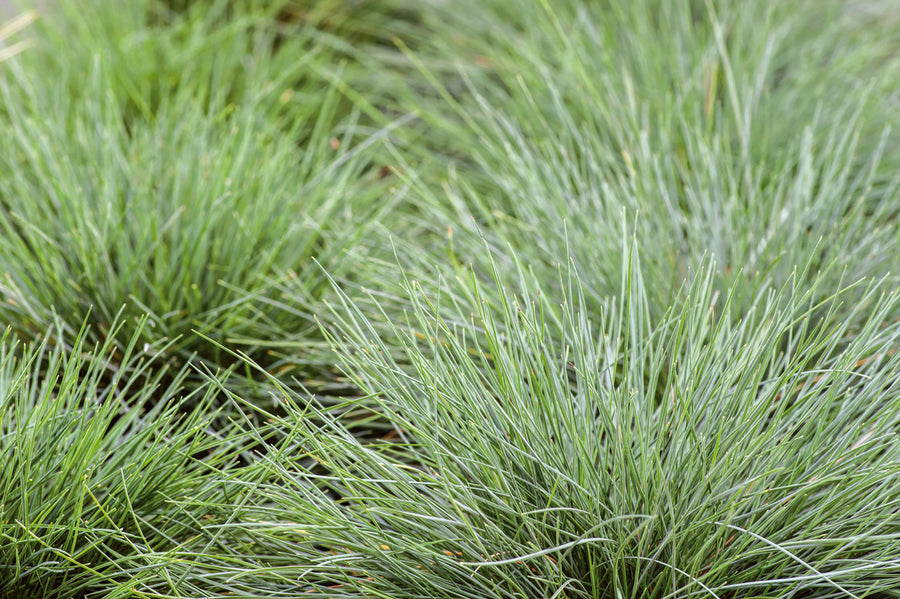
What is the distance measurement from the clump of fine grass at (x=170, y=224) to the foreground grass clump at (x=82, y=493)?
0.15 m

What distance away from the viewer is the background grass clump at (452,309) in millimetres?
814

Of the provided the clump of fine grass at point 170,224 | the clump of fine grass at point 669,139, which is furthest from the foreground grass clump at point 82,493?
the clump of fine grass at point 669,139

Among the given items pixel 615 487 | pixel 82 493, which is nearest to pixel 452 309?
pixel 615 487

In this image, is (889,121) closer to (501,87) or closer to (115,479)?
(501,87)

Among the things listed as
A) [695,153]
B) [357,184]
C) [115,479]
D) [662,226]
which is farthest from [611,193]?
[115,479]

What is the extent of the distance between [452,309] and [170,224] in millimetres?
463

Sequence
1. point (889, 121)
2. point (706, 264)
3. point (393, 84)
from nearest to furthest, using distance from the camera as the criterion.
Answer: point (706, 264) → point (889, 121) → point (393, 84)

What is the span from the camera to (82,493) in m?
0.81

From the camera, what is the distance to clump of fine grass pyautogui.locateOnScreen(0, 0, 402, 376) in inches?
45.6

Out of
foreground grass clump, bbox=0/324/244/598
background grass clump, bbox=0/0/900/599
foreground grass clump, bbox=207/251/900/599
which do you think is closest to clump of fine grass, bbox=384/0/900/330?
background grass clump, bbox=0/0/900/599

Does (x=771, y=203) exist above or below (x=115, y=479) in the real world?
below

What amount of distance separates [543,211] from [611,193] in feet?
0.36

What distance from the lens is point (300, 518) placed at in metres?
0.89

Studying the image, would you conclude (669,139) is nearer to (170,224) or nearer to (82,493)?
(170,224)
